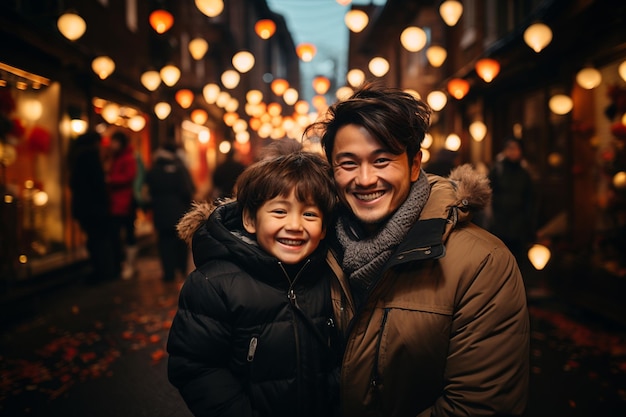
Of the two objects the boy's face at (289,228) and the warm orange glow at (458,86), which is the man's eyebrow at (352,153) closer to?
the boy's face at (289,228)

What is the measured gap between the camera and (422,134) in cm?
216

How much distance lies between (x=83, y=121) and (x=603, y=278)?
31.4 feet

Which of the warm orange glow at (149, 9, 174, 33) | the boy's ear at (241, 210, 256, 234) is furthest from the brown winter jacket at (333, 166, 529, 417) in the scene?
the warm orange glow at (149, 9, 174, 33)

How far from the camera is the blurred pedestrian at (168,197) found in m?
8.03

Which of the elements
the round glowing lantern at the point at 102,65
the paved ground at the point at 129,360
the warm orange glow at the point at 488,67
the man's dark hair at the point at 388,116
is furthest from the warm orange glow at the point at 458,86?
the man's dark hair at the point at 388,116

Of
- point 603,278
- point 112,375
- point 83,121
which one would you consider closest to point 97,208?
point 83,121

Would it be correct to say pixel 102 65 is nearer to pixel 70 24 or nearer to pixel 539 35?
pixel 70 24

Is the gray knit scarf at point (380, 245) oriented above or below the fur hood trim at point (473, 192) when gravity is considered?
below

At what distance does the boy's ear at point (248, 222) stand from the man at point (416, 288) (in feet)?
1.71

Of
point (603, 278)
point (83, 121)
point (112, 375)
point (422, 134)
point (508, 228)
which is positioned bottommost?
point (112, 375)

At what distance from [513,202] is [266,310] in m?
5.67

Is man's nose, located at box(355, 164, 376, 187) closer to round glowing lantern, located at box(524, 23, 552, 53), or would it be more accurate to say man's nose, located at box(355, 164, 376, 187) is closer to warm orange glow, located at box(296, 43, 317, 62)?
round glowing lantern, located at box(524, 23, 552, 53)

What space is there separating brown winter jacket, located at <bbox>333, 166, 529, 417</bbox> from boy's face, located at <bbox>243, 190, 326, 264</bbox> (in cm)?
45

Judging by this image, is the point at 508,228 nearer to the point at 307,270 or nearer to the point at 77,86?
the point at 307,270
